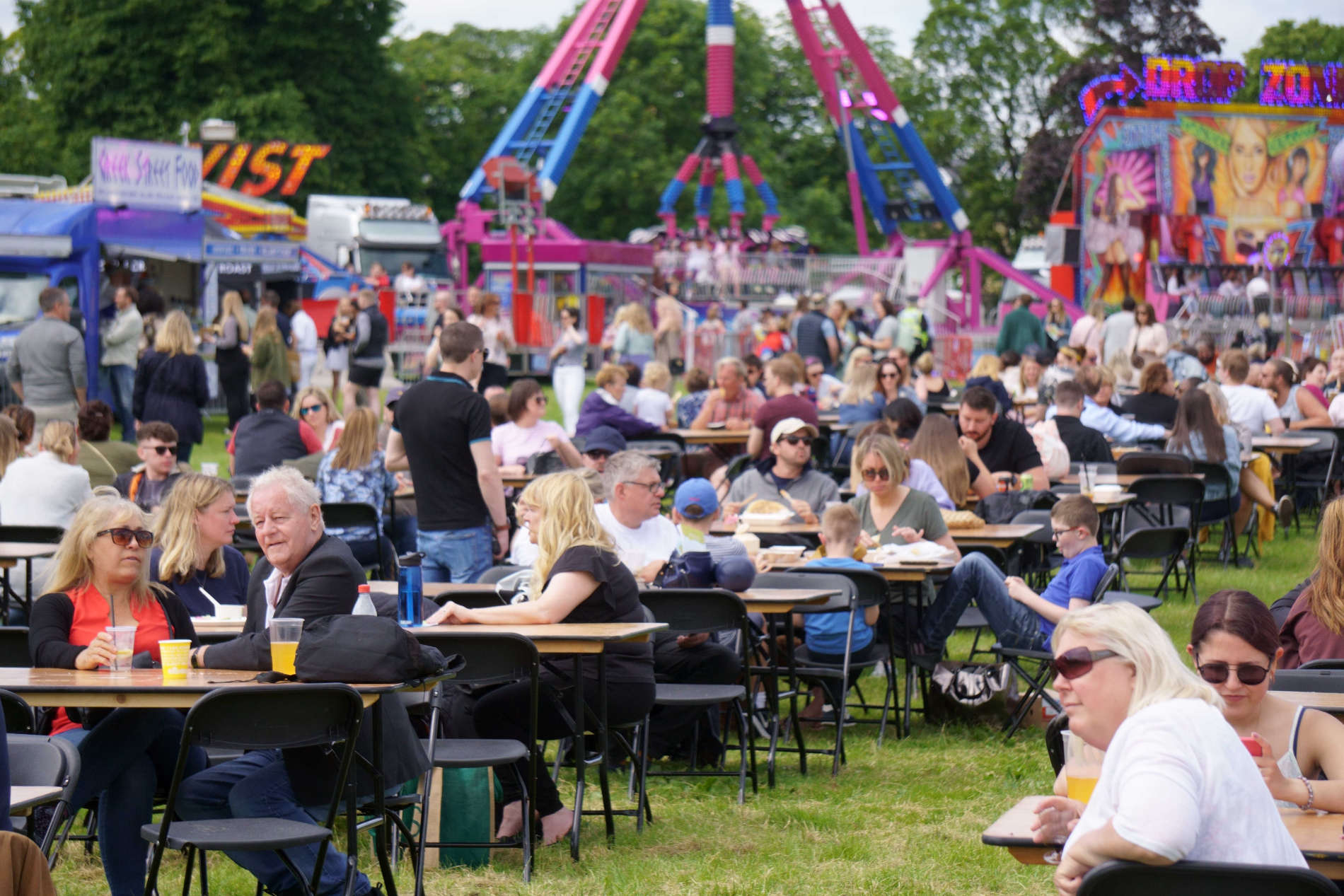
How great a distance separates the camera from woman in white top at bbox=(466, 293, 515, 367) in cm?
1562

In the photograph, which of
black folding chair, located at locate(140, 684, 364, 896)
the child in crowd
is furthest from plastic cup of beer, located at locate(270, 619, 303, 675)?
the child in crowd

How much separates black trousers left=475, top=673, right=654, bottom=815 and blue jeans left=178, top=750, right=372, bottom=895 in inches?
45.9

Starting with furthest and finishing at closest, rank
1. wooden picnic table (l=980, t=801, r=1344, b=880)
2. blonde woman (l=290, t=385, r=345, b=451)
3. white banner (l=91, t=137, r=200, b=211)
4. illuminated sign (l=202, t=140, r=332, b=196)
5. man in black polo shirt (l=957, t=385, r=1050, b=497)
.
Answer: illuminated sign (l=202, t=140, r=332, b=196), white banner (l=91, t=137, r=200, b=211), blonde woman (l=290, t=385, r=345, b=451), man in black polo shirt (l=957, t=385, r=1050, b=497), wooden picnic table (l=980, t=801, r=1344, b=880)

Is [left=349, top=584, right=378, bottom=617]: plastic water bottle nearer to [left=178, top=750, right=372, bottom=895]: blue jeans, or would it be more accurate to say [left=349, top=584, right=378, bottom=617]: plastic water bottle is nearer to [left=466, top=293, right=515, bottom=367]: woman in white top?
[left=178, top=750, right=372, bottom=895]: blue jeans

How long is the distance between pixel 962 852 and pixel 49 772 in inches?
118

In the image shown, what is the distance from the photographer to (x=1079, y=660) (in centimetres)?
302

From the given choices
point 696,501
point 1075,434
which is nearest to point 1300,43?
point 1075,434

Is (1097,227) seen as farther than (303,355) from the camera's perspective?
Yes

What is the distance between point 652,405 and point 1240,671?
405 inches

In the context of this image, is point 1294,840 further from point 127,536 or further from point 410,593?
point 127,536

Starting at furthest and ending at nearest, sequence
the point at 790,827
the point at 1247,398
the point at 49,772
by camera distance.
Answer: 1. the point at 1247,398
2. the point at 790,827
3. the point at 49,772

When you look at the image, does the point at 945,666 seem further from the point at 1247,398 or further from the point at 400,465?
the point at 1247,398

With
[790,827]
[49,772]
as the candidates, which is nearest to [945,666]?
[790,827]

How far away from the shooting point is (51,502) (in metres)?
8.77
